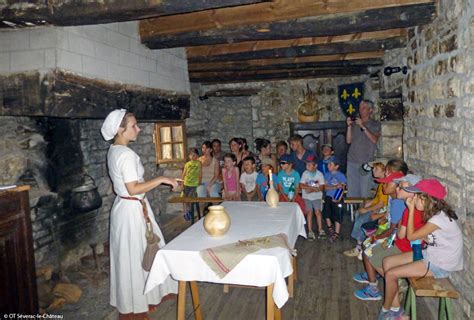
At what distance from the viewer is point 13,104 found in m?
3.13

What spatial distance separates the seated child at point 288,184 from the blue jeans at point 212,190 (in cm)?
151

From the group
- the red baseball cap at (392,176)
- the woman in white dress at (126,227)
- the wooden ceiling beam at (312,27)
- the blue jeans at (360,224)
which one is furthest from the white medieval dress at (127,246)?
the blue jeans at (360,224)

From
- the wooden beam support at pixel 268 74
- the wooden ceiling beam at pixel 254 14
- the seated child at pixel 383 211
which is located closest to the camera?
the wooden ceiling beam at pixel 254 14

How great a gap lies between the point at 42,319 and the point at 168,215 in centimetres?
381

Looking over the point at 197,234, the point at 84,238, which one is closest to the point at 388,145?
the point at 197,234

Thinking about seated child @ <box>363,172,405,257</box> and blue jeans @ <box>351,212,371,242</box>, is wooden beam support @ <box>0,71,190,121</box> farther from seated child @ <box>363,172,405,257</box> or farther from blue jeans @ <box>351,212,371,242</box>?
blue jeans @ <box>351,212,371,242</box>

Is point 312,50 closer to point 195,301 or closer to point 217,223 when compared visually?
point 217,223

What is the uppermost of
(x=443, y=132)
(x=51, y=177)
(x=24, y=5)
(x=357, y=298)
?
(x=24, y=5)

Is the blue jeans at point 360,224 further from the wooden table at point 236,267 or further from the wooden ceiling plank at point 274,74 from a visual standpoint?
the wooden ceiling plank at point 274,74

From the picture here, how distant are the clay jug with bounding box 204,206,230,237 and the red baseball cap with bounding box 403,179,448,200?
1541mm

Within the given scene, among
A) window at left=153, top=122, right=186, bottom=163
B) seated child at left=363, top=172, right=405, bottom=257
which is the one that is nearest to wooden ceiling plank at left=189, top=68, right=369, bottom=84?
window at left=153, top=122, right=186, bottom=163

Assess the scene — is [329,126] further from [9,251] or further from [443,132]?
[9,251]

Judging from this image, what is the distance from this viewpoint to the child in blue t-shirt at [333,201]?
5750mm

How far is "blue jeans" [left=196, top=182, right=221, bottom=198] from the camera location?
6.72m
